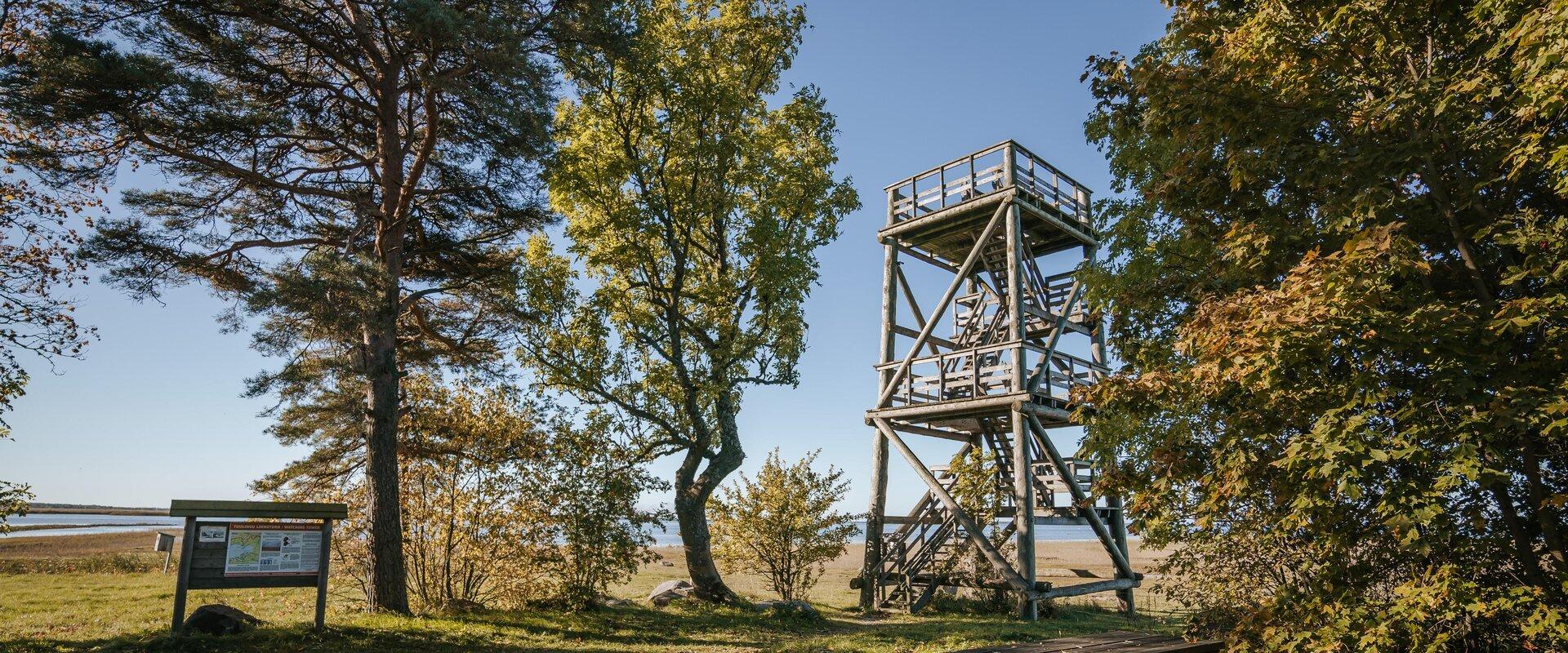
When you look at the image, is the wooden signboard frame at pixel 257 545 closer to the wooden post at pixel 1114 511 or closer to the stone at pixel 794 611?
the stone at pixel 794 611

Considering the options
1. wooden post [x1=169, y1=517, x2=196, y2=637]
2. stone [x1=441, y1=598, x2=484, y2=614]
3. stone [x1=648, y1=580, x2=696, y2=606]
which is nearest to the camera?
wooden post [x1=169, y1=517, x2=196, y2=637]

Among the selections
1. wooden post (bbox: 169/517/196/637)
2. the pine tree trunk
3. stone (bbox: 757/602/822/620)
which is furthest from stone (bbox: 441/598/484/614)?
stone (bbox: 757/602/822/620)

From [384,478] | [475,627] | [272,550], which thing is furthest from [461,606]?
[272,550]

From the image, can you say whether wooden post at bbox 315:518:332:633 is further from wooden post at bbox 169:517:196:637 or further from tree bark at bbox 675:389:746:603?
tree bark at bbox 675:389:746:603

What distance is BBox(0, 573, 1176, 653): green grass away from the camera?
1045cm

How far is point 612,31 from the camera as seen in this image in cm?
1527

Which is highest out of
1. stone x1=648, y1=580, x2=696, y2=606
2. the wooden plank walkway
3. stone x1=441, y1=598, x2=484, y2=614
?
the wooden plank walkway

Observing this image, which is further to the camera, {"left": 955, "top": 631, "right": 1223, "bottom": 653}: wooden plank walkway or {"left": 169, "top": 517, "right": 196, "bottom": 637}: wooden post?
{"left": 169, "top": 517, "right": 196, "bottom": 637}: wooden post

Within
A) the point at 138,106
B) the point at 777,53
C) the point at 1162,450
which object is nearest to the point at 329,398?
the point at 138,106

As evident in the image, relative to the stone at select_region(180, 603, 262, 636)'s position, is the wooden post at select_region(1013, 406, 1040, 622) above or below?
above

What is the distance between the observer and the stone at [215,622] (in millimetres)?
10320

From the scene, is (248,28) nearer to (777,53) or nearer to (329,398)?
(329,398)

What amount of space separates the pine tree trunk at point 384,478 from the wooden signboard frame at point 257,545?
172 centimetres

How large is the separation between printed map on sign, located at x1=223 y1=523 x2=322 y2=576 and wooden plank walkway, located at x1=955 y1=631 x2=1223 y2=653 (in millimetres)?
8568
